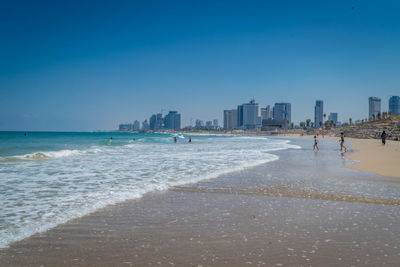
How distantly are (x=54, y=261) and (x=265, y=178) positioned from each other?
946cm

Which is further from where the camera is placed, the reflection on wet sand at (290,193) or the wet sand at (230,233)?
the reflection on wet sand at (290,193)

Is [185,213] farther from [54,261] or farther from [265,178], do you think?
[265,178]

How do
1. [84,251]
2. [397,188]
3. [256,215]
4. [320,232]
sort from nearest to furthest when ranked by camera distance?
[84,251], [320,232], [256,215], [397,188]

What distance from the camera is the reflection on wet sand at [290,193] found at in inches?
324

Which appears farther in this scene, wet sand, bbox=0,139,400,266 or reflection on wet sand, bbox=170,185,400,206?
reflection on wet sand, bbox=170,185,400,206

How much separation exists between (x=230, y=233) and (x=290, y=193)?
4366 mm

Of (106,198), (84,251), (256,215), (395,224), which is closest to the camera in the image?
(84,251)

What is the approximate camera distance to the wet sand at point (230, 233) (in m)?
4.39

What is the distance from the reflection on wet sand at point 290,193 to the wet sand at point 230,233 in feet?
0.10

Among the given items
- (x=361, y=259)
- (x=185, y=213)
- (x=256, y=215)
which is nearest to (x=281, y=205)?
(x=256, y=215)

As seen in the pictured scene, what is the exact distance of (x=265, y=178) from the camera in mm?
12336

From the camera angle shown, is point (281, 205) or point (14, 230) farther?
point (281, 205)

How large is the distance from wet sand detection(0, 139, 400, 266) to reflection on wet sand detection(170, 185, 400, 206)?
0.10 ft

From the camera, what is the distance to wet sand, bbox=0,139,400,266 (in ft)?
14.4
